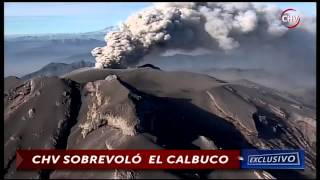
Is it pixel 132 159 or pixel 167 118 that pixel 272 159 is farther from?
pixel 167 118

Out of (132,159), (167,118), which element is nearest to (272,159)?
(132,159)

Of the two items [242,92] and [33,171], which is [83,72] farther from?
[33,171]

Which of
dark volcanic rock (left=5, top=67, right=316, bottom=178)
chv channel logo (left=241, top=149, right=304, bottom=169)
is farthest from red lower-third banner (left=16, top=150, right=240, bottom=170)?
dark volcanic rock (left=5, top=67, right=316, bottom=178)

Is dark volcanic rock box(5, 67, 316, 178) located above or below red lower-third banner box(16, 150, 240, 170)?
above

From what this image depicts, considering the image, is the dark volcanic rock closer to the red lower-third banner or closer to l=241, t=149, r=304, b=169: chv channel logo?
the red lower-third banner

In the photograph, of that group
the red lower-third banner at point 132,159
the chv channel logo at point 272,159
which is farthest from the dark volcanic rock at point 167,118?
the chv channel logo at point 272,159

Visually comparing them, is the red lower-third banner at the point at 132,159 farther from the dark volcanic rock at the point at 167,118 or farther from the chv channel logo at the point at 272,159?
the dark volcanic rock at the point at 167,118

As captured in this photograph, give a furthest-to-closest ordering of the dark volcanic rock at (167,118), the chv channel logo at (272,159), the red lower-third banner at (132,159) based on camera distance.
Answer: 1. the dark volcanic rock at (167,118)
2. the chv channel logo at (272,159)
3. the red lower-third banner at (132,159)
